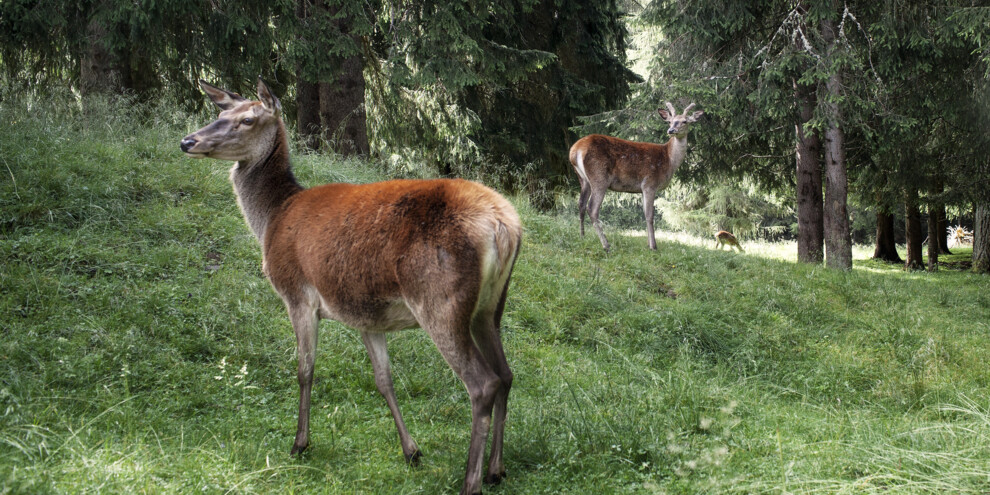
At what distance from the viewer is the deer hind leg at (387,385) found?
13.0 feet

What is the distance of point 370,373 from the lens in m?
5.22

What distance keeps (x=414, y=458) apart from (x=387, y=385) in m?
0.44

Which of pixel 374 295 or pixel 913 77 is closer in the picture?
pixel 374 295

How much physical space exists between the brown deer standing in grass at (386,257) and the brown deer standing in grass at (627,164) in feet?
21.7

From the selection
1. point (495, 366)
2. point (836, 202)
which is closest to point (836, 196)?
point (836, 202)

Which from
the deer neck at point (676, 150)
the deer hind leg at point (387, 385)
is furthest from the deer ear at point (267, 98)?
the deer neck at point (676, 150)

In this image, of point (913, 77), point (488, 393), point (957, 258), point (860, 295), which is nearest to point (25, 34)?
point (488, 393)

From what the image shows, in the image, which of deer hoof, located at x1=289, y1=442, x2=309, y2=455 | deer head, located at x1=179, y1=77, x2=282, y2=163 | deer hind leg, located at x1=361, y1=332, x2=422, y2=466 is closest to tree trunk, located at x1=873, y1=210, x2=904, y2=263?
deer hind leg, located at x1=361, y1=332, x2=422, y2=466

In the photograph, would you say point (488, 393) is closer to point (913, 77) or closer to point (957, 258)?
point (913, 77)

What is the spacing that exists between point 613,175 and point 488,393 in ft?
26.5

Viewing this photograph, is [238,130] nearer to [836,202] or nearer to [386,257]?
[386,257]

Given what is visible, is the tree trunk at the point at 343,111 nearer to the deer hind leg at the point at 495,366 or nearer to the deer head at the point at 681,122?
the deer head at the point at 681,122

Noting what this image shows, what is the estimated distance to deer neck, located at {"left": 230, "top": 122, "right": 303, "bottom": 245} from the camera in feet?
14.9

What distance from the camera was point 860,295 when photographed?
9.54 m
